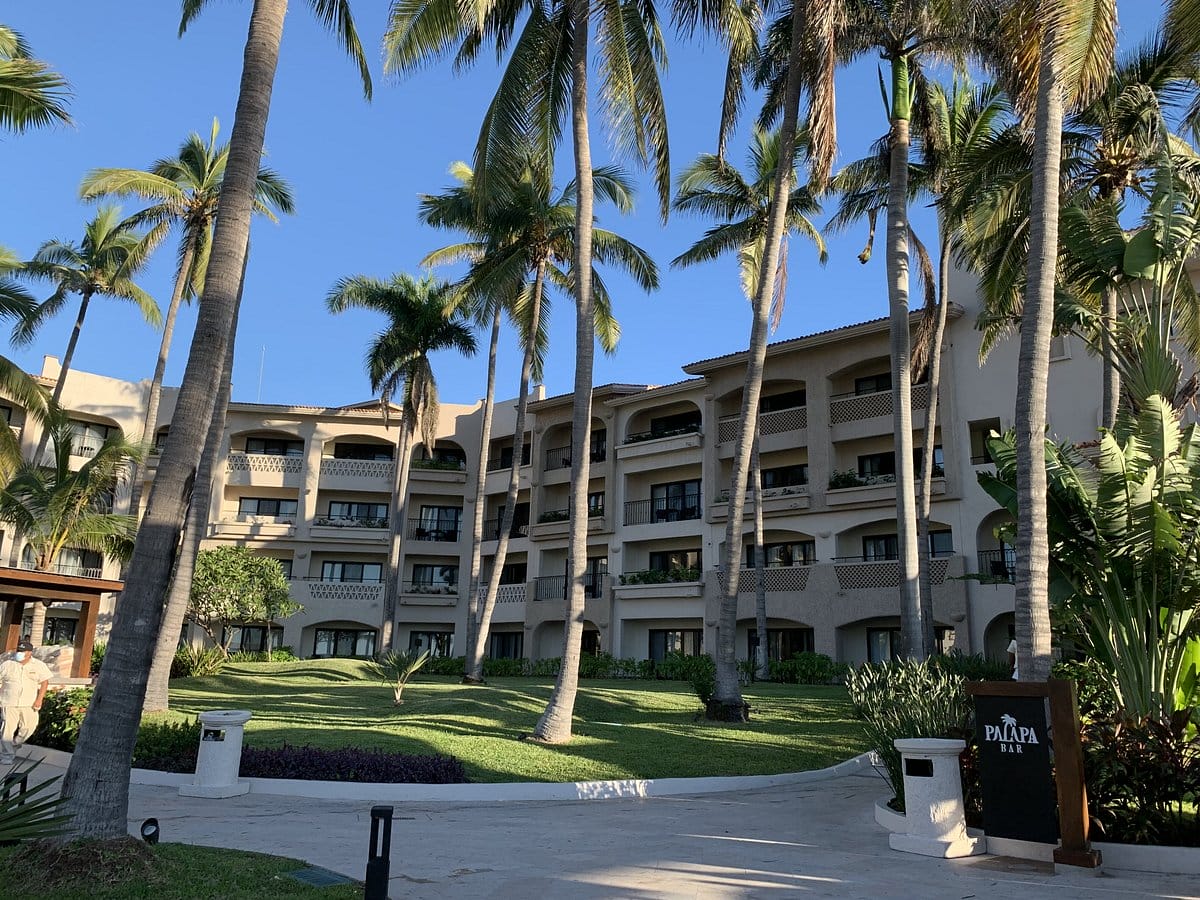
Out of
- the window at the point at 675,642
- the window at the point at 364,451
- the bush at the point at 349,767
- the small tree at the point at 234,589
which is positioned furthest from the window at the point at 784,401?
the bush at the point at 349,767

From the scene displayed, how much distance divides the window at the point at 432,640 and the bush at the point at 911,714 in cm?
3768

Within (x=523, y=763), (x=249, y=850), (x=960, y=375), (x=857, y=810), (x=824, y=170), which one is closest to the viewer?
(x=249, y=850)

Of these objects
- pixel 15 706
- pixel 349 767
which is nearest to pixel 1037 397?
pixel 349 767

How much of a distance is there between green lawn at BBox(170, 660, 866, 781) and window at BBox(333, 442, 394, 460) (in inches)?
977

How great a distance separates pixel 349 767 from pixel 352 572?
36582 millimetres

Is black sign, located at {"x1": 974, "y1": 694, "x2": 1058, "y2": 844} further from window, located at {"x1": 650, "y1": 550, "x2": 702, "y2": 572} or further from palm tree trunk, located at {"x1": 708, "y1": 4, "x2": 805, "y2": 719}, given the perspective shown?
window, located at {"x1": 650, "y1": 550, "x2": 702, "y2": 572}

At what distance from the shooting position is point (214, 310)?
8352mm

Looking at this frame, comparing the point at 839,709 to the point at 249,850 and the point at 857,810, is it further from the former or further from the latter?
the point at 249,850

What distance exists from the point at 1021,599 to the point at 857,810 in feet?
11.4

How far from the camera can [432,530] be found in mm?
47969

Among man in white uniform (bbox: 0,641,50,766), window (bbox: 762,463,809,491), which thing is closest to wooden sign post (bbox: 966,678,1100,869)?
man in white uniform (bbox: 0,641,50,766)

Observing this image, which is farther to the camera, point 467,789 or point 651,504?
point 651,504

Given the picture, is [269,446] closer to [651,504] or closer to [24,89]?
[651,504]

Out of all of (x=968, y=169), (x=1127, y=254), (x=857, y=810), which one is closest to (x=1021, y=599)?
(x=857, y=810)
